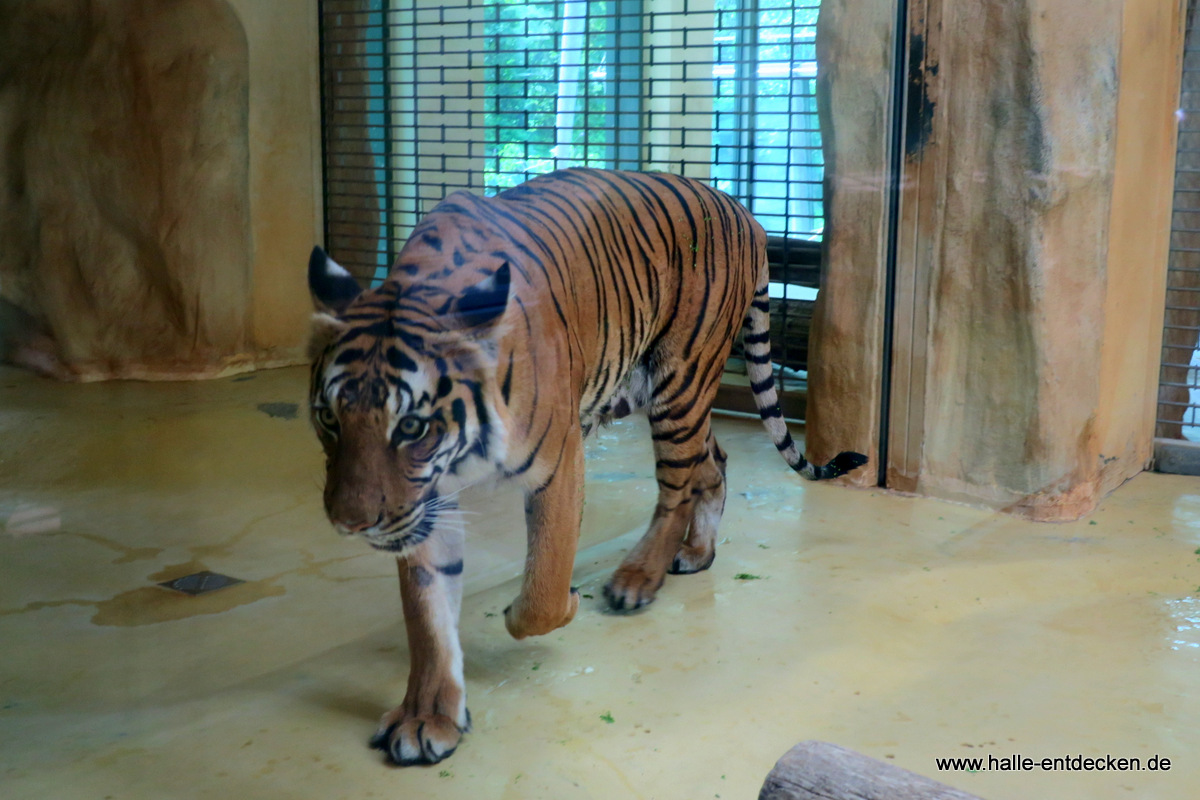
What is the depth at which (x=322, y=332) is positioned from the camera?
162 cm

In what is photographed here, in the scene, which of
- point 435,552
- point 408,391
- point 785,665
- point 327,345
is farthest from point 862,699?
point 327,345

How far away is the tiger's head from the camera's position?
62.5 inches

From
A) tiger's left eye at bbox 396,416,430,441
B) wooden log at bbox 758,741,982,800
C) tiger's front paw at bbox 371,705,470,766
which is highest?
tiger's left eye at bbox 396,416,430,441

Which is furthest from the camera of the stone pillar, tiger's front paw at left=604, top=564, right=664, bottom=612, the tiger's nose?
the stone pillar

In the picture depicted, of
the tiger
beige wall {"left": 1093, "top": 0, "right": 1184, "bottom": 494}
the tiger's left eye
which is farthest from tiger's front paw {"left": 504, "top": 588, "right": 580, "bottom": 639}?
beige wall {"left": 1093, "top": 0, "right": 1184, "bottom": 494}

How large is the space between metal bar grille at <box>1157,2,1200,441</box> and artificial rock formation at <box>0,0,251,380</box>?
10.0 ft

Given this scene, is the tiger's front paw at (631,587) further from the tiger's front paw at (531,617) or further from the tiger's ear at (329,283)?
the tiger's ear at (329,283)

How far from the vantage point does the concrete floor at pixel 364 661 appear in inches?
69.3

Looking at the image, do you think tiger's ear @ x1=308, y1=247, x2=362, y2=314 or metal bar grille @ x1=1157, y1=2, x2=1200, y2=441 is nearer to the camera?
tiger's ear @ x1=308, y1=247, x2=362, y2=314

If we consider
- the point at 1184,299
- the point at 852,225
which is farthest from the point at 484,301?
the point at 1184,299

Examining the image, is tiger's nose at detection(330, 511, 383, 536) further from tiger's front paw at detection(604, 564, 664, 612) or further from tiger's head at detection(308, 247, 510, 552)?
tiger's front paw at detection(604, 564, 664, 612)

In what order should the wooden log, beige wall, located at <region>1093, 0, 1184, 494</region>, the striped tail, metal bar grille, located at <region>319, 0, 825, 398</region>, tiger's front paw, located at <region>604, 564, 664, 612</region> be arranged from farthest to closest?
beige wall, located at <region>1093, 0, 1184, 494</region> → the striped tail → tiger's front paw, located at <region>604, 564, 664, 612</region> → metal bar grille, located at <region>319, 0, 825, 398</region> → the wooden log

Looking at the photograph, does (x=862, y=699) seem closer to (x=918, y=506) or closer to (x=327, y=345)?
(x=327, y=345)

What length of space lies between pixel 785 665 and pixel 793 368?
2126 mm
